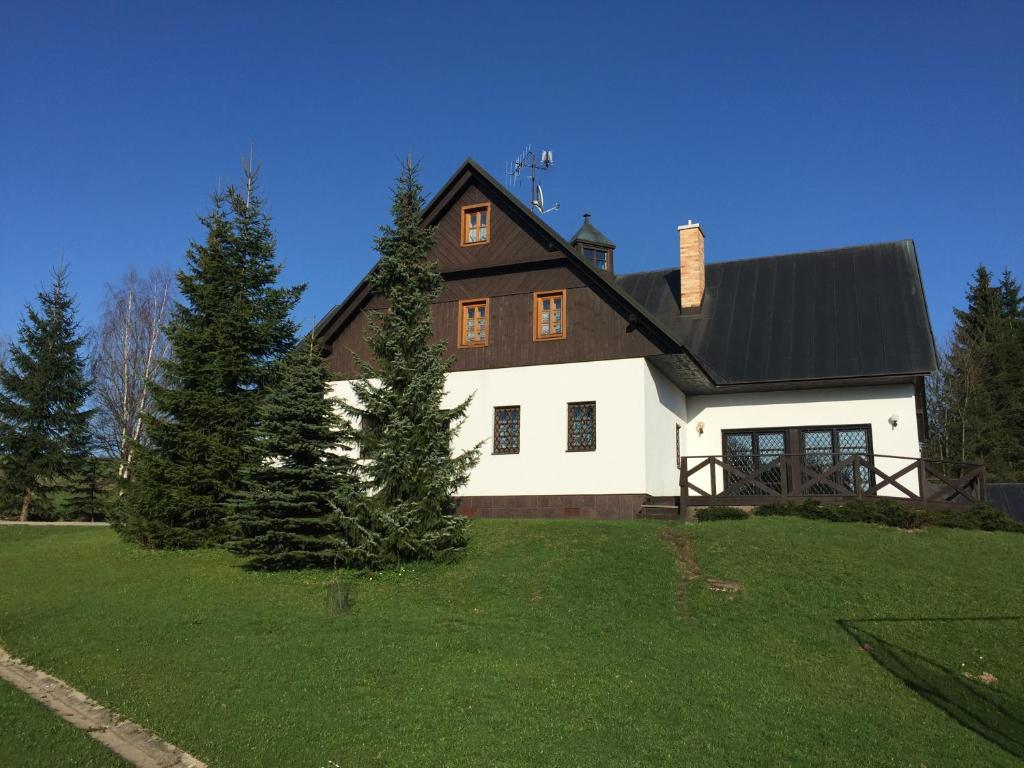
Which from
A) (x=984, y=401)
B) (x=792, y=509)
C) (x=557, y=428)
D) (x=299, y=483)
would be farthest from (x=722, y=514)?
(x=984, y=401)

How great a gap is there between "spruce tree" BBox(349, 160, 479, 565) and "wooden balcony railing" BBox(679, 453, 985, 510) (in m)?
6.09

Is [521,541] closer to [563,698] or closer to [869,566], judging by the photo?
[869,566]

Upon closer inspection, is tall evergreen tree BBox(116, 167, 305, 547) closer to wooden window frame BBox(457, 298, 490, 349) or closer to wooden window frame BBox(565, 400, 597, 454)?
wooden window frame BBox(457, 298, 490, 349)

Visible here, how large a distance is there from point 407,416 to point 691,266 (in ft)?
43.7

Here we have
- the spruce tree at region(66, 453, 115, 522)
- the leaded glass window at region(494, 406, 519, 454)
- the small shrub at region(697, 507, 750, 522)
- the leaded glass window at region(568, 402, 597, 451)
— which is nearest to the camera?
the small shrub at region(697, 507, 750, 522)

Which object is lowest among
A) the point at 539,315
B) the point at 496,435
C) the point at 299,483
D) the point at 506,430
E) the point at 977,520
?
the point at 977,520

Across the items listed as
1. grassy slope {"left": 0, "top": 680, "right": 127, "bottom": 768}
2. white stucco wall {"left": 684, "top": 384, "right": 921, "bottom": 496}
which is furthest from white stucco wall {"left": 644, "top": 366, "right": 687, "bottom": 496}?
grassy slope {"left": 0, "top": 680, "right": 127, "bottom": 768}

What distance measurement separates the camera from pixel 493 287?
70.2 ft

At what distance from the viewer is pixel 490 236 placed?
70.5 ft

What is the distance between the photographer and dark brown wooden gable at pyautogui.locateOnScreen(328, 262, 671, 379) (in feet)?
65.3

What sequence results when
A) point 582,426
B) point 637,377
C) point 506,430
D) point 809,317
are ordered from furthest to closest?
1. point 809,317
2. point 506,430
3. point 582,426
4. point 637,377

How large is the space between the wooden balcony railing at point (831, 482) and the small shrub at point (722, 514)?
620 mm

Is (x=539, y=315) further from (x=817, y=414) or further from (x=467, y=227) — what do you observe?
(x=817, y=414)

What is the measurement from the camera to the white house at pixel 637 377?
19.4 m
